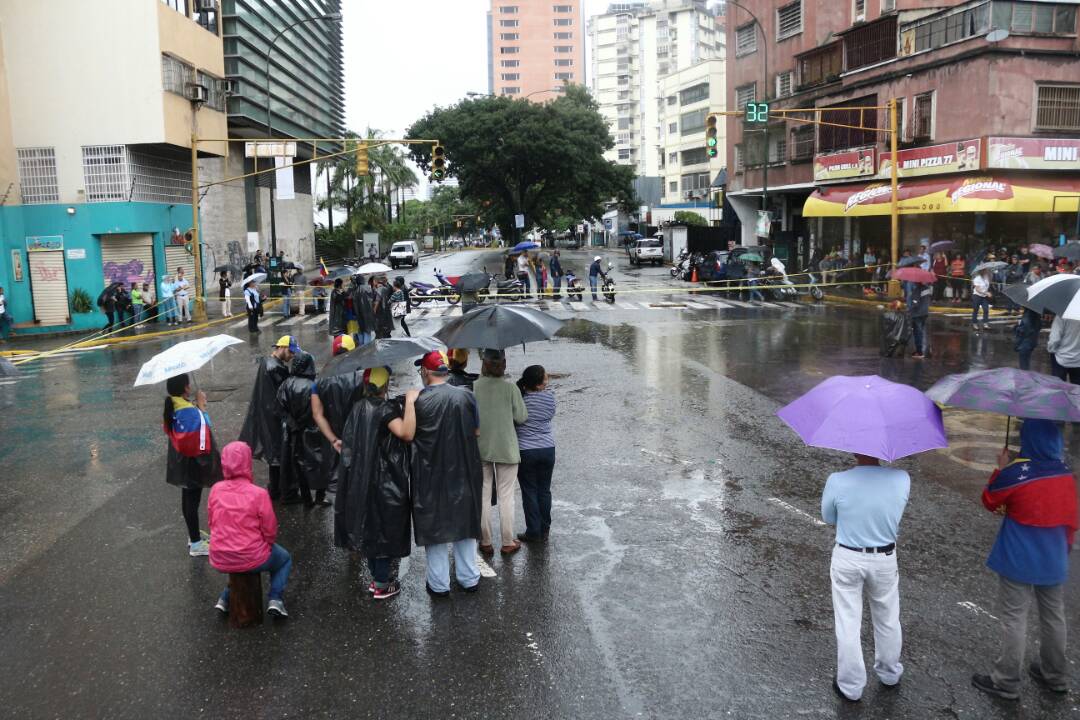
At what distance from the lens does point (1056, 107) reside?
2744cm

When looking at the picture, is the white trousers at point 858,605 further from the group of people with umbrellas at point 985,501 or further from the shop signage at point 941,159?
the shop signage at point 941,159

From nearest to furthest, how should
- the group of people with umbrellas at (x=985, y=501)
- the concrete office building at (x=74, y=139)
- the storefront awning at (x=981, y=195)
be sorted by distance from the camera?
the group of people with umbrellas at (x=985, y=501) < the storefront awning at (x=981, y=195) < the concrete office building at (x=74, y=139)

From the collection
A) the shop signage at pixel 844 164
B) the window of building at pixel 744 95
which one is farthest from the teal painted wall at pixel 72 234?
the window of building at pixel 744 95

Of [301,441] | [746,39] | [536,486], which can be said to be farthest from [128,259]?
[746,39]

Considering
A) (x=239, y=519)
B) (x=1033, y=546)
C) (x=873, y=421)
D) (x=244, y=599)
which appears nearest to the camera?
(x=873, y=421)

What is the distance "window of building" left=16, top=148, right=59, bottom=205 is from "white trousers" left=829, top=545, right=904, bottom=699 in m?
28.1

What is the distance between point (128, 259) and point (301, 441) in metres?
23.2

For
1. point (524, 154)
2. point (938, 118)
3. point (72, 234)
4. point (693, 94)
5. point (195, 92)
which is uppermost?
point (693, 94)

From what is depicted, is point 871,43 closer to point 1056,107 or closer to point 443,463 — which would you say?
point 1056,107

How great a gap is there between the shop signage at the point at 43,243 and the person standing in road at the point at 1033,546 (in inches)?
1097

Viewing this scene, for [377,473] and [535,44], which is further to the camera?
[535,44]

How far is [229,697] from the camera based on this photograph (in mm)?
5262

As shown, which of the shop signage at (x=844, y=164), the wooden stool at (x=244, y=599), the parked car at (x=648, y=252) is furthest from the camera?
the parked car at (x=648, y=252)

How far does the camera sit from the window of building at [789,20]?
3900cm
